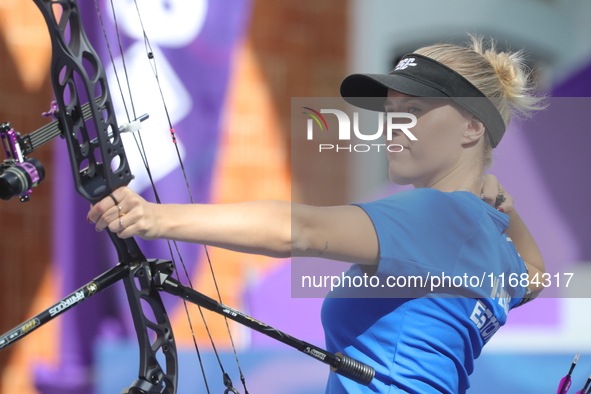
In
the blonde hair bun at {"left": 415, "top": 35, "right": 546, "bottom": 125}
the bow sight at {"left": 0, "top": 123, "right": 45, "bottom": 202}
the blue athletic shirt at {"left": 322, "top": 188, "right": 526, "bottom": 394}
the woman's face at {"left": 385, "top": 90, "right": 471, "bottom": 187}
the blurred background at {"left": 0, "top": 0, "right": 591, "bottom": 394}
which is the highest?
the blurred background at {"left": 0, "top": 0, "right": 591, "bottom": 394}

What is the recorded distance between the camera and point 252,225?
125cm

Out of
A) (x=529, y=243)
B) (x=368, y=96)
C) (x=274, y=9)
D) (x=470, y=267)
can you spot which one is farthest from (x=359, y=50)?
(x=470, y=267)

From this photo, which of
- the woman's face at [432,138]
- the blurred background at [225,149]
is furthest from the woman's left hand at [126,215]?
the blurred background at [225,149]

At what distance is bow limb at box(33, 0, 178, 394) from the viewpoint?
4.50 feet

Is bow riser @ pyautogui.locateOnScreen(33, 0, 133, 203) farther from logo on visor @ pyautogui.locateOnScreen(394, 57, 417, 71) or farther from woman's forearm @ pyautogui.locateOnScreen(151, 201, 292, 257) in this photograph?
logo on visor @ pyautogui.locateOnScreen(394, 57, 417, 71)

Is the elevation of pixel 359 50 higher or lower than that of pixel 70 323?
higher

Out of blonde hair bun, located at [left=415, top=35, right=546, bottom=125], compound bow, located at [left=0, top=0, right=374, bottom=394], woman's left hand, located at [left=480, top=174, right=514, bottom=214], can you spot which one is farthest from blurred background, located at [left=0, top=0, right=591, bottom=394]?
compound bow, located at [left=0, top=0, right=374, bottom=394]

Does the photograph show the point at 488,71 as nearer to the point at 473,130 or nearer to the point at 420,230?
the point at 473,130

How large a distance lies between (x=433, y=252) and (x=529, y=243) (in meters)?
0.81

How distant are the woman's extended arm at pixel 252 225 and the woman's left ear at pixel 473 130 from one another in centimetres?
52

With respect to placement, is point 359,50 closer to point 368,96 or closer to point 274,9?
point 274,9

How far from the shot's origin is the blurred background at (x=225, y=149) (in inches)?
111

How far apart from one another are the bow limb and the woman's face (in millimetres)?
772

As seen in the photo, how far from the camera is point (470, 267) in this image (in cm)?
147
